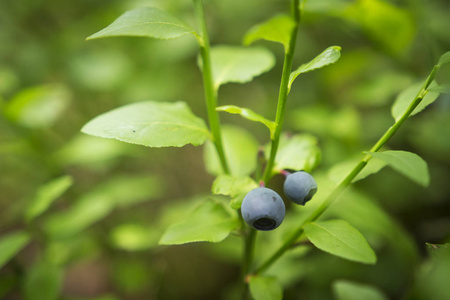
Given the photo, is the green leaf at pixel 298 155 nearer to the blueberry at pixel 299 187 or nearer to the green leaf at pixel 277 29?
the blueberry at pixel 299 187

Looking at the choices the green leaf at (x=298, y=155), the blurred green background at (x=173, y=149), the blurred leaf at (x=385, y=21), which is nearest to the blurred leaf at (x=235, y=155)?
the green leaf at (x=298, y=155)

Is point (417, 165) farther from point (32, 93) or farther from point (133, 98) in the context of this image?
point (133, 98)

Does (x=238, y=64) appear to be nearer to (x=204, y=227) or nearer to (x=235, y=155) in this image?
(x=235, y=155)

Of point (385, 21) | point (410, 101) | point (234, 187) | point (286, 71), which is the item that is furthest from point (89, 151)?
point (385, 21)

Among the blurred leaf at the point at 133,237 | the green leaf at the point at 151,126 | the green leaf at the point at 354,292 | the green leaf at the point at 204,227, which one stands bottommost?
the blurred leaf at the point at 133,237

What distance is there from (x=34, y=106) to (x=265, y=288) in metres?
1.28

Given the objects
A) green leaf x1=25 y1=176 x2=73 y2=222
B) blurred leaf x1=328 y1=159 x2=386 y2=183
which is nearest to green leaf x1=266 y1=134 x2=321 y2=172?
blurred leaf x1=328 y1=159 x2=386 y2=183

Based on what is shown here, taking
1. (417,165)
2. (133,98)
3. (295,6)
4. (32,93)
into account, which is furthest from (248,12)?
(417,165)

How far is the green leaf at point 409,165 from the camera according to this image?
0.56 metres

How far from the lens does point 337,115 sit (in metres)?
1.69

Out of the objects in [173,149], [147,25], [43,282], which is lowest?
[173,149]

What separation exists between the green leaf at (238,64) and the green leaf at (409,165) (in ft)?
1.55

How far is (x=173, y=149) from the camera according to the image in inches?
92.1

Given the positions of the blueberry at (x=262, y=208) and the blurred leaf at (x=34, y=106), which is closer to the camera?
the blueberry at (x=262, y=208)
